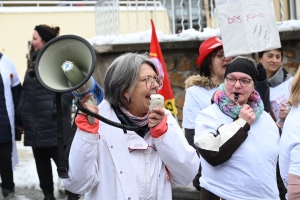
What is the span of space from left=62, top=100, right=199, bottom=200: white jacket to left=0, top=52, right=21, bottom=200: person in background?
4.05 m

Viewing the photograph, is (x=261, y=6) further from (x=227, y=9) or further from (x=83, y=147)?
(x=83, y=147)

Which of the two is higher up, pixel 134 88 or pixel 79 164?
pixel 134 88

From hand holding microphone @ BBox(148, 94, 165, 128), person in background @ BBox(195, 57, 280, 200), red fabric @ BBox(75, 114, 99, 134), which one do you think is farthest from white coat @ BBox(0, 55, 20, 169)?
hand holding microphone @ BBox(148, 94, 165, 128)

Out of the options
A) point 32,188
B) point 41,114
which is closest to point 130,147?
point 41,114

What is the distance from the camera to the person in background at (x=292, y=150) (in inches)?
120

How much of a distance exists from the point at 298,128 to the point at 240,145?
62 centimetres

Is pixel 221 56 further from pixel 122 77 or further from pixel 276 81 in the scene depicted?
pixel 122 77

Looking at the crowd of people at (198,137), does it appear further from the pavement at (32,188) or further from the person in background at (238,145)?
the pavement at (32,188)

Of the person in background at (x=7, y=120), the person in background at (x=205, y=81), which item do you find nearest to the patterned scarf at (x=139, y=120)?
the person in background at (x=205, y=81)

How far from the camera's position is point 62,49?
2998 millimetres

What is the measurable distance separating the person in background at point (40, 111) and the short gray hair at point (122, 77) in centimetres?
336

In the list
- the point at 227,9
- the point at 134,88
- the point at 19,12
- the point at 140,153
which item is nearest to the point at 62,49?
the point at 134,88

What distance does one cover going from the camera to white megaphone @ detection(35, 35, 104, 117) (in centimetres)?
284

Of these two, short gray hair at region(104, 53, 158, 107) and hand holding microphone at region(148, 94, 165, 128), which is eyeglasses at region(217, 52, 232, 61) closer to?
short gray hair at region(104, 53, 158, 107)
